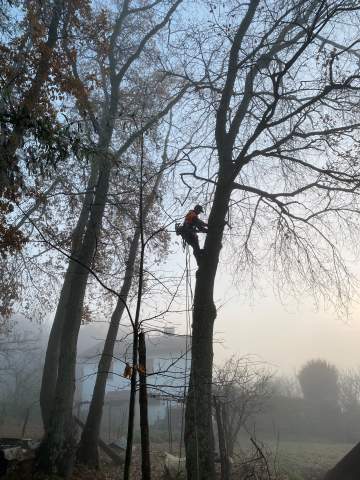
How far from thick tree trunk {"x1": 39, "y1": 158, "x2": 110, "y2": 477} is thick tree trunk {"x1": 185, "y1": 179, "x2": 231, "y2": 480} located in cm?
222

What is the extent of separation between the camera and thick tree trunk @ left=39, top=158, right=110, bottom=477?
8.86 m

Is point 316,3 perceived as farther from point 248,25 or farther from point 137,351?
point 137,351

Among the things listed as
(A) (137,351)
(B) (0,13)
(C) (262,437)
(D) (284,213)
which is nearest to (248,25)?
(D) (284,213)

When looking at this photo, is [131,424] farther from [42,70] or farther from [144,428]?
[42,70]

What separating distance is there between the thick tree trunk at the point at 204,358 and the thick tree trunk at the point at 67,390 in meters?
2.22

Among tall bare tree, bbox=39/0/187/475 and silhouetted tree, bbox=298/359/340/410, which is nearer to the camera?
tall bare tree, bbox=39/0/187/475

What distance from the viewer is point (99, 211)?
35.5 ft

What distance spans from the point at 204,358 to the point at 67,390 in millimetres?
3755

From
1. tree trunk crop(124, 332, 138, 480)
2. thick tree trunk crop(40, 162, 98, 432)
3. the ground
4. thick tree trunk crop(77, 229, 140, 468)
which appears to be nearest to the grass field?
the ground

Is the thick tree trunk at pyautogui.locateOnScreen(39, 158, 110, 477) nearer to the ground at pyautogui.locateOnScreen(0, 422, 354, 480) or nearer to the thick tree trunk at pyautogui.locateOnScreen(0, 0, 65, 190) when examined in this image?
the ground at pyautogui.locateOnScreen(0, 422, 354, 480)

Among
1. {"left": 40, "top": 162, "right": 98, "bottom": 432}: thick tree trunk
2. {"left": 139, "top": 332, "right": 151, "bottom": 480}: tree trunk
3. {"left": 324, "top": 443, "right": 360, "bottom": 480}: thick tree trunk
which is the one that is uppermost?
{"left": 40, "top": 162, "right": 98, "bottom": 432}: thick tree trunk

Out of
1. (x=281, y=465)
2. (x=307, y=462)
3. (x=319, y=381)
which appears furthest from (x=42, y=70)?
(x=319, y=381)

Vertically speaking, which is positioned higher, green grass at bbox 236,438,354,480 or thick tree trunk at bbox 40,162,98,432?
thick tree trunk at bbox 40,162,98,432

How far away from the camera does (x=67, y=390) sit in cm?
952
